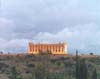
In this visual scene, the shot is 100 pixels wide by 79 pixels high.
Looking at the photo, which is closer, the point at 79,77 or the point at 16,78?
the point at 79,77

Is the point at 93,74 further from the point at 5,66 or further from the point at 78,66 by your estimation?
the point at 5,66

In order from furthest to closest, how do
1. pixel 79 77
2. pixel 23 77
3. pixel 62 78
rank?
pixel 23 77, pixel 62 78, pixel 79 77

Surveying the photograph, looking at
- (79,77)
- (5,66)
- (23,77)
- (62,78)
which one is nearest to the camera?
(79,77)

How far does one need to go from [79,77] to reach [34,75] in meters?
13.0

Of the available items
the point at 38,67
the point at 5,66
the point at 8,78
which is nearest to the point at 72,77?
the point at 38,67

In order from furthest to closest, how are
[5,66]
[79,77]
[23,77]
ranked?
[5,66]
[23,77]
[79,77]

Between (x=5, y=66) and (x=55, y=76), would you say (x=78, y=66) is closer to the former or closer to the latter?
(x=55, y=76)

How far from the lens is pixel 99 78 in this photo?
96.2 metres

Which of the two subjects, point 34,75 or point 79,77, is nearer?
point 79,77

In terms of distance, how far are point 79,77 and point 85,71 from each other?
3.58 metres

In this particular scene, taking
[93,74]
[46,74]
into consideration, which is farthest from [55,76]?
[93,74]

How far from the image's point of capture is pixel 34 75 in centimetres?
9750

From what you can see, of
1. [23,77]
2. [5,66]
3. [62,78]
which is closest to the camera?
[62,78]

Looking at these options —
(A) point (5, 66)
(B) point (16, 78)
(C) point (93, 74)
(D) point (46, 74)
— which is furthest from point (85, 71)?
(A) point (5, 66)
